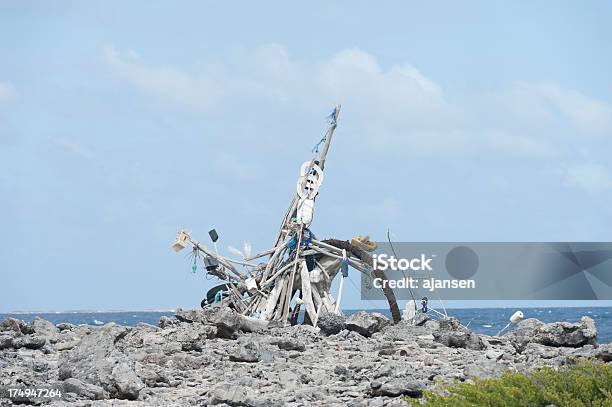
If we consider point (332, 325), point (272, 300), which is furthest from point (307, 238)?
point (332, 325)

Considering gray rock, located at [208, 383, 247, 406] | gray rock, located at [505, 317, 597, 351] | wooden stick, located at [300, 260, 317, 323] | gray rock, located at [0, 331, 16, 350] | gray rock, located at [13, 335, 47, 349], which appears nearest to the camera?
gray rock, located at [208, 383, 247, 406]

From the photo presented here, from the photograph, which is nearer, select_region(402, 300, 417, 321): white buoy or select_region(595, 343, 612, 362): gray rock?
select_region(595, 343, 612, 362): gray rock

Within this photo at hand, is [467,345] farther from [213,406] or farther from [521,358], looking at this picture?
[213,406]

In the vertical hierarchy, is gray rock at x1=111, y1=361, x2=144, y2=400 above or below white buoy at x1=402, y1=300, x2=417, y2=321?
below

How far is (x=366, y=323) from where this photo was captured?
51.8 feet

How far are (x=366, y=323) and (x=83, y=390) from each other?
5.98m

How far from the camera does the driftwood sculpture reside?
18.4 m

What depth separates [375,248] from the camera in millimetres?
18422

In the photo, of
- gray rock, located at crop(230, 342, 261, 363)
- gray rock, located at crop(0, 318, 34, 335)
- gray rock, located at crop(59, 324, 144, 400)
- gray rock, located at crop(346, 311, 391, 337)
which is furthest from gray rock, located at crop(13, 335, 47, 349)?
gray rock, located at crop(346, 311, 391, 337)

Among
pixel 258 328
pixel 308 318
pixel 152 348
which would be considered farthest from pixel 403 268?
pixel 152 348

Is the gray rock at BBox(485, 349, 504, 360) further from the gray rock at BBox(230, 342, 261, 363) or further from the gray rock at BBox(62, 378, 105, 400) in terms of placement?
the gray rock at BBox(62, 378, 105, 400)

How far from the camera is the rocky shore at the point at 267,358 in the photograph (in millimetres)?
10664

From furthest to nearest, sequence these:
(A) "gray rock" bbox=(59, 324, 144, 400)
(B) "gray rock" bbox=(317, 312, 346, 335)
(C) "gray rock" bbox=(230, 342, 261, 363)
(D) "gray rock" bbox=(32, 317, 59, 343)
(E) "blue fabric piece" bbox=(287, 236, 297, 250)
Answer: (E) "blue fabric piece" bbox=(287, 236, 297, 250)
(D) "gray rock" bbox=(32, 317, 59, 343)
(B) "gray rock" bbox=(317, 312, 346, 335)
(C) "gray rock" bbox=(230, 342, 261, 363)
(A) "gray rock" bbox=(59, 324, 144, 400)

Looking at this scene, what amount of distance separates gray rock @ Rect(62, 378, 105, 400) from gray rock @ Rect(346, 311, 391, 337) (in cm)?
574
